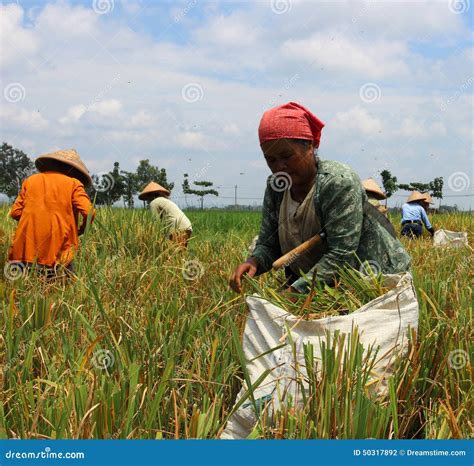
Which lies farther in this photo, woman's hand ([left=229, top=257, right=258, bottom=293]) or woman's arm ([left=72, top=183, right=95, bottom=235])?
woman's arm ([left=72, top=183, right=95, bottom=235])

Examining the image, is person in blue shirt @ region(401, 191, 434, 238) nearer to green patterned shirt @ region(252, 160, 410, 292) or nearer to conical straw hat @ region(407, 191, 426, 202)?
conical straw hat @ region(407, 191, 426, 202)

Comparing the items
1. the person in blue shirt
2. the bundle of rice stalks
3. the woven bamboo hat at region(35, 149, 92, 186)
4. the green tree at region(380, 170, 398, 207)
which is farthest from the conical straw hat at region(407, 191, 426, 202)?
the green tree at region(380, 170, 398, 207)

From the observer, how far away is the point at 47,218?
13.3ft

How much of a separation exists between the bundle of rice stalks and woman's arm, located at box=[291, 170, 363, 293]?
39 mm

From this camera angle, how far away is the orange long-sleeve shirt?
4.03 metres

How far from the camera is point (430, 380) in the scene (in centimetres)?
186

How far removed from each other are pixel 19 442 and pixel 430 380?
1192 mm

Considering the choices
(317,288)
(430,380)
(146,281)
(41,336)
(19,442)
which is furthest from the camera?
(146,281)

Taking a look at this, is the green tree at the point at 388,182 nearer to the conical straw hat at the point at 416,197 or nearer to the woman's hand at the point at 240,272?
the conical straw hat at the point at 416,197

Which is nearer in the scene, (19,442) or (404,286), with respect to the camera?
(19,442)

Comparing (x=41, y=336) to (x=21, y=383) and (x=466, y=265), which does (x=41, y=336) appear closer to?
(x=21, y=383)

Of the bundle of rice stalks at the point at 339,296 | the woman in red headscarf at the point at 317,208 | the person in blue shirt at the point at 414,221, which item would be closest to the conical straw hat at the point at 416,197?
the person in blue shirt at the point at 414,221

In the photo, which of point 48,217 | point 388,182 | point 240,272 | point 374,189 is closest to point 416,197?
point 374,189

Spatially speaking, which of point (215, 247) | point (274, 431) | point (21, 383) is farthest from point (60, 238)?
point (274, 431)
